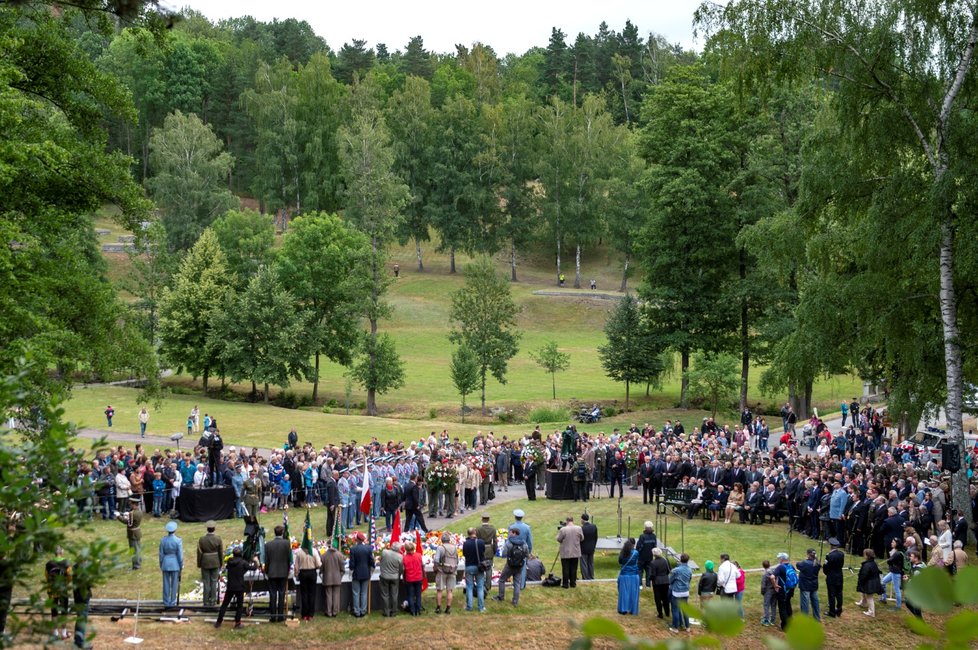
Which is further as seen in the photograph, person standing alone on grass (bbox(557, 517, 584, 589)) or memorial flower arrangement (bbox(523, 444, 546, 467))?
memorial flower arrangement (bbox(523, 444, 546, 467))

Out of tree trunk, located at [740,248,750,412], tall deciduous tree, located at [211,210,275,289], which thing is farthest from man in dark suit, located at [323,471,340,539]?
tall deciduous tree, located at [211,210,275,289]

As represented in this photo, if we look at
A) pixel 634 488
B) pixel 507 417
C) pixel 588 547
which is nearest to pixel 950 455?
pixel 588 547

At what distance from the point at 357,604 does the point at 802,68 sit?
1487 centimetres

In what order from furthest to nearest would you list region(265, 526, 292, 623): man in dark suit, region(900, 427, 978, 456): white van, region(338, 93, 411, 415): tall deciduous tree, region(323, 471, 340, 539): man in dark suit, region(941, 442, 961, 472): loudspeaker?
region(338, 93, 411, 415): tall deciduous tree < region(900, 427, 978, 456): white van < region(323, 471, 340, 539): man in dark suit < region(941, 442, 961, 472): loudspeaker < region(265, 526, 292, 623): man in dark suit

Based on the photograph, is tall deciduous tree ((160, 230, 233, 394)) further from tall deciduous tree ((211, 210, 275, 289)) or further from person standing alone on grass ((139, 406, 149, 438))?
person standing alone on grass ((139, 406, 149, 438))

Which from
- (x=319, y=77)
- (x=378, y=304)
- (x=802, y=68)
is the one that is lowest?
(x=378, y=304)

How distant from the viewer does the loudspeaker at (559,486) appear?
25.9 m

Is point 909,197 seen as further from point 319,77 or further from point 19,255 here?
point 319,77

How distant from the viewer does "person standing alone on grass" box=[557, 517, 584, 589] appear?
16.6 metres

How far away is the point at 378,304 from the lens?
48.8 meters

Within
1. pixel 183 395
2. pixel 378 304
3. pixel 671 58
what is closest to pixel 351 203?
pixel 378 304

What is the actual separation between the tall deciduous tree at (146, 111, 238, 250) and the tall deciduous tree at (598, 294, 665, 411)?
35.6 m

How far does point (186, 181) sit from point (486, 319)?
1285 inches

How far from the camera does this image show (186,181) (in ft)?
225
